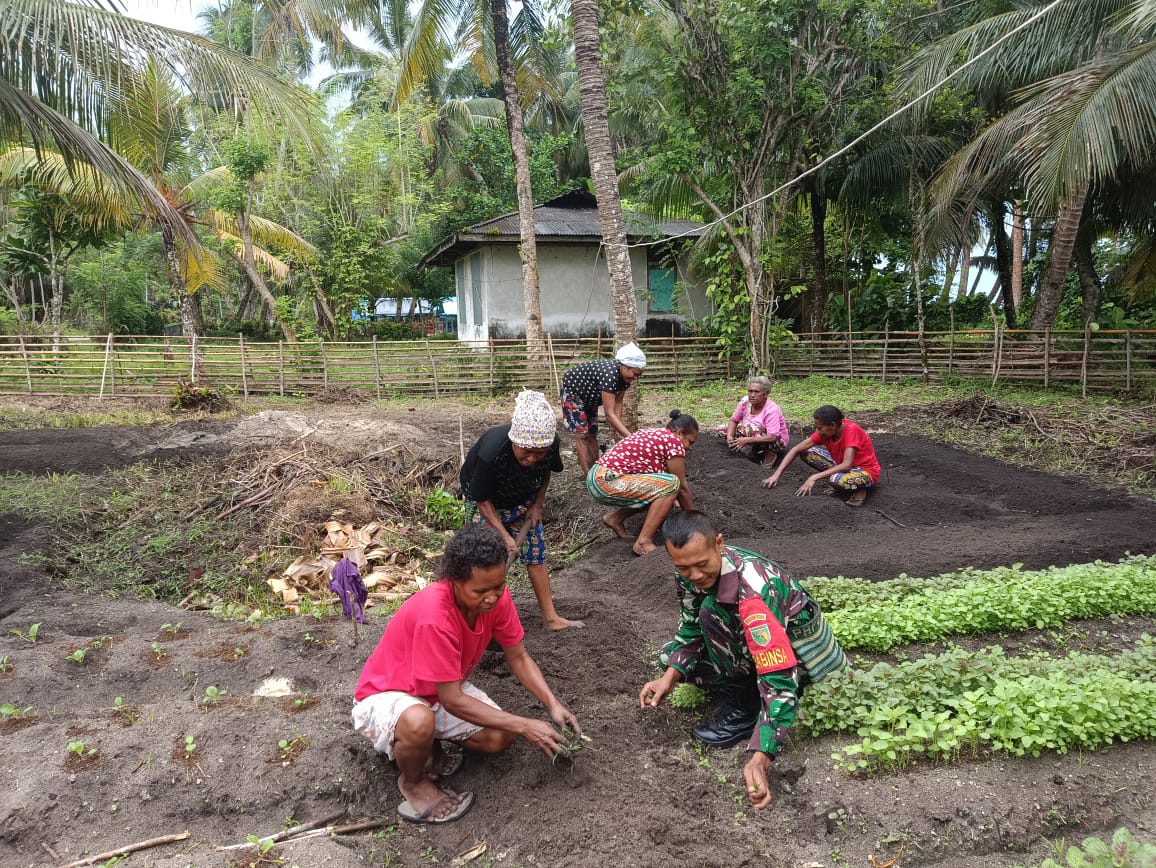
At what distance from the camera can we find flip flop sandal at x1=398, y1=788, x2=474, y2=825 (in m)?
2.96

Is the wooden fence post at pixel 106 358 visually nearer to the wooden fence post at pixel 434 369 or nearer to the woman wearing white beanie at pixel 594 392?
the wooden fence post at pixel 434 369

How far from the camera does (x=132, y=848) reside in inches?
110

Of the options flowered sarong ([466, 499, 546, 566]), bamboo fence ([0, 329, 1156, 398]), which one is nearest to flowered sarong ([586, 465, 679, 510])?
flowered sarong ([466, 499, 546, 566])

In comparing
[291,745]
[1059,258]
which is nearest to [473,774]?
[291,745]

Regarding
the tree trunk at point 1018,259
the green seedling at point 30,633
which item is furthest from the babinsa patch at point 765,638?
the tree trunk at point 1018,259

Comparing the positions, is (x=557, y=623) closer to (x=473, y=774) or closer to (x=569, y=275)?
(x=473, y=774)

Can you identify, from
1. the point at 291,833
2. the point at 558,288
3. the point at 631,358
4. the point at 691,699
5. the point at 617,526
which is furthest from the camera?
the point at 558,288

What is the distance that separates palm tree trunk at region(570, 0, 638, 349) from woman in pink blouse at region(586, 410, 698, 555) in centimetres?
320

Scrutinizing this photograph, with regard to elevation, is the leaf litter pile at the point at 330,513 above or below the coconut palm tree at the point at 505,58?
below

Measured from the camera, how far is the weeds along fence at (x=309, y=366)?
1350cm

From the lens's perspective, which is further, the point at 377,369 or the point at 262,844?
the point at 377,369

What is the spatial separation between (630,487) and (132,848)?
3626mm

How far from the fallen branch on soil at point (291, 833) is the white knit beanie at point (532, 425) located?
6.24ft

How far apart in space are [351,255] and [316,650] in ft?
52.5
